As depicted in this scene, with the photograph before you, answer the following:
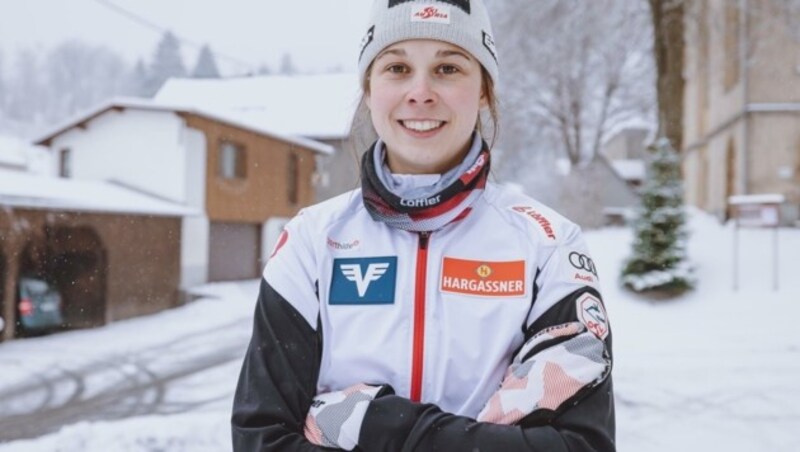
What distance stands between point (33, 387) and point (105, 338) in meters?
4.55

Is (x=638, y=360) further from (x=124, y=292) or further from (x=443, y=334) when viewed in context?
(x=124, y=292)

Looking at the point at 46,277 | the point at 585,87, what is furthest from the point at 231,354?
the point at 585,87

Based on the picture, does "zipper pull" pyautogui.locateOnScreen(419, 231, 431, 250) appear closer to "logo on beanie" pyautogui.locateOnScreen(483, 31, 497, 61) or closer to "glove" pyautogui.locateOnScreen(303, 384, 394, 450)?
"glove" pyautogui.locateOnScreen(303, 384, 394, 450)

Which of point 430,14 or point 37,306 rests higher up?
point 430,14

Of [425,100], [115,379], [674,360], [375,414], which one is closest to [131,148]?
[115,379]

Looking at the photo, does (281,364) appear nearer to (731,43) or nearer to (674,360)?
(674,360)

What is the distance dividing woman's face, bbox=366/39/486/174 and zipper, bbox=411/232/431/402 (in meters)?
0.24

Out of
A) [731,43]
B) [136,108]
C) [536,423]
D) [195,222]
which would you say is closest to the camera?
[536,423]

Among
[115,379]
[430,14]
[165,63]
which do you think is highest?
[165,63]

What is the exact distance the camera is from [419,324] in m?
1.52

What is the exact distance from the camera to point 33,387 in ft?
33.9

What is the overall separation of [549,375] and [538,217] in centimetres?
40

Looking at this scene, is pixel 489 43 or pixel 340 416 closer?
pixel 340 416

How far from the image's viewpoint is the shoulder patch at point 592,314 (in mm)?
1479
